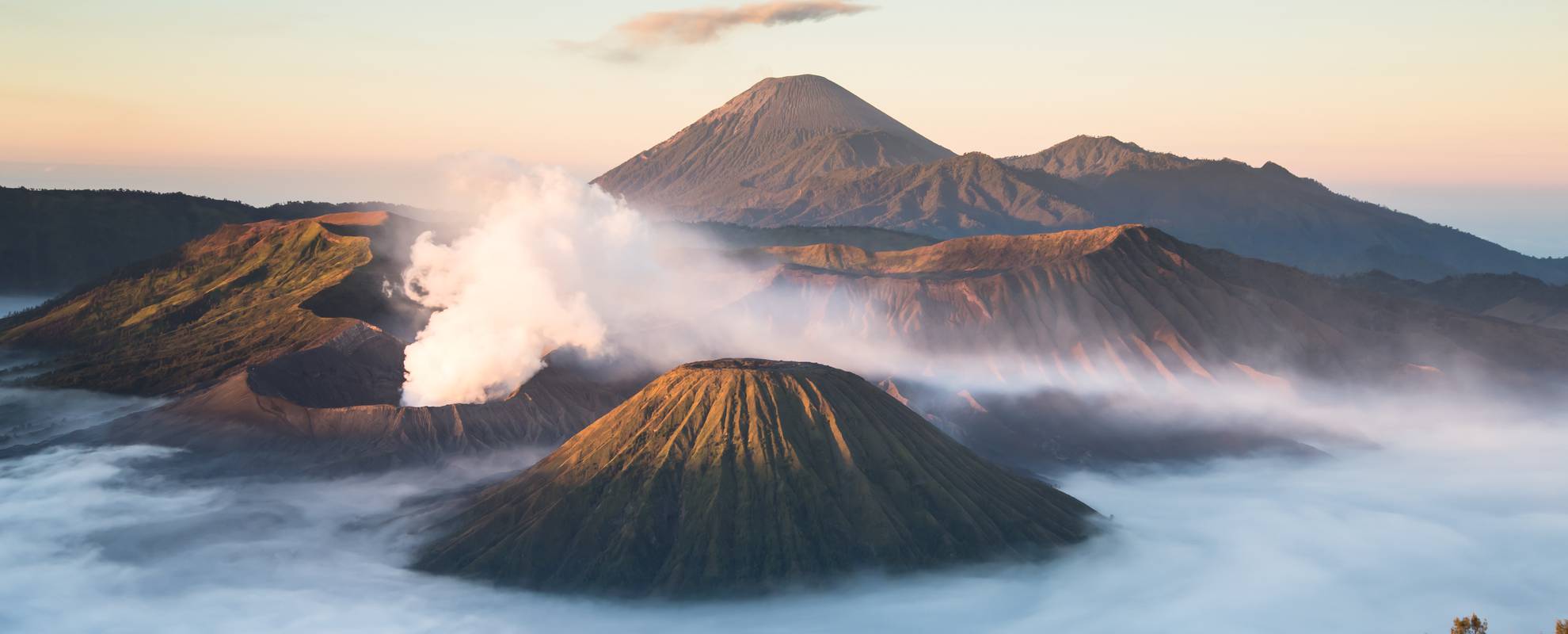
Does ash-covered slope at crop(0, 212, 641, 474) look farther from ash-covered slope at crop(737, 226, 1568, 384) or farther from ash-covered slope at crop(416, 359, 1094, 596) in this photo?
ash-covered slope at crop(737, 226, 1568, 384)

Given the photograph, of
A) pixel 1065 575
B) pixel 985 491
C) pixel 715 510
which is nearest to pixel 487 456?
pixel 715 510

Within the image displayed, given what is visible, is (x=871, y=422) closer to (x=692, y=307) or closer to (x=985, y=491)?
(x=985, y=491)

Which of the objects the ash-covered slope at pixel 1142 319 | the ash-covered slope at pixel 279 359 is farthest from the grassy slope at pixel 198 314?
the ash-covered slope at pixel 1142 319

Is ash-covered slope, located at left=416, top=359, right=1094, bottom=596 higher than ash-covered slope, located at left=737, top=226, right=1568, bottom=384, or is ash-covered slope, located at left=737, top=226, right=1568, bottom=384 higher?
ash-covered slope, located at left=737, top=226, right=1568, bottom=384

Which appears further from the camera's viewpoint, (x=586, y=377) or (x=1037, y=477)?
(x=586, y=377)

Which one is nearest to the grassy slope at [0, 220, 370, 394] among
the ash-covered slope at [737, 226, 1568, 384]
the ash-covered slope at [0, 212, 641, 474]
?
the ash-covered slope at [0, 212, 641, 474]

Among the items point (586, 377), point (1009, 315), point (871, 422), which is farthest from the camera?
point (1009, 315)
